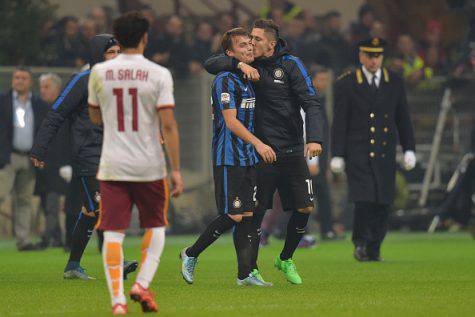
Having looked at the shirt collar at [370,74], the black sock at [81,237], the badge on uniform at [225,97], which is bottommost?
the black sock at [81,237]

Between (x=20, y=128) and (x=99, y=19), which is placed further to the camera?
(x=99, y=19)

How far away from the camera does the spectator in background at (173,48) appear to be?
2198cm

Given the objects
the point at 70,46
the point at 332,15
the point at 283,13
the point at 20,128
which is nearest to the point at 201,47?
the point at 70,46

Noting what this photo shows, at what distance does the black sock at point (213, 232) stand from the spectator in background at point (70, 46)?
10244mm

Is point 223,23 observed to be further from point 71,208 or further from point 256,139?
point 256,139

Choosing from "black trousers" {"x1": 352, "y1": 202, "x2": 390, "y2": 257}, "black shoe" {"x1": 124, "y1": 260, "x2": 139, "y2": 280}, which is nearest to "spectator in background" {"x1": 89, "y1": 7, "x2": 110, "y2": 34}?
"black trousers" {"x1": 352, "y1": 202, "x2": 390, "y2": 257}

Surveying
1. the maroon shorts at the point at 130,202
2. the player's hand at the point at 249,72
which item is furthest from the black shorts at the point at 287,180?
→ the maroon shorts at the point at 130,202

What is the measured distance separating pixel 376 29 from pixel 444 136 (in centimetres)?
301

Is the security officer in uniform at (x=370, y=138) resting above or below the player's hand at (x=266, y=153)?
below

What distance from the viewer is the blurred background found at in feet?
69.1

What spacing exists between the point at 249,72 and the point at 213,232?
4.60ft

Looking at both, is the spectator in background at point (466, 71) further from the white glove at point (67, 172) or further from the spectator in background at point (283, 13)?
the white glove at point (67, 172)

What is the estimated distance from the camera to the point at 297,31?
24.1 metres

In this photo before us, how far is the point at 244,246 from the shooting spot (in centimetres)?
1126
